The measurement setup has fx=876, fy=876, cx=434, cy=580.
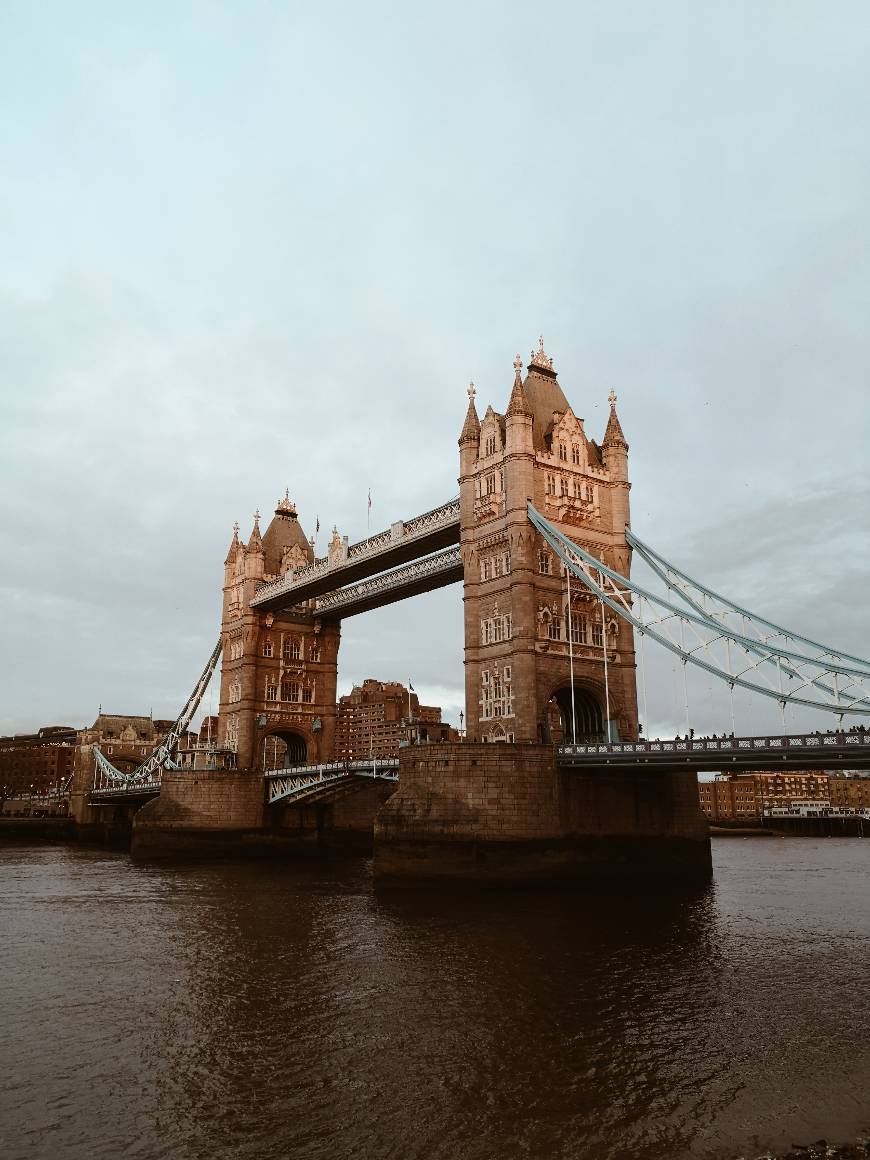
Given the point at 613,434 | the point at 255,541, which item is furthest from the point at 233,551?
the point at 613,434

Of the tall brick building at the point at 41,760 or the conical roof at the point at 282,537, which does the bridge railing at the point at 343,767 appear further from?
the tall brick building at the point at 41,760

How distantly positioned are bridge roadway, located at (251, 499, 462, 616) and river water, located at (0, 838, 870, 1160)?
83.7 feet

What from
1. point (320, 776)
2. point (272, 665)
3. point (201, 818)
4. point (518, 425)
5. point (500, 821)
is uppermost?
point (518, 425)

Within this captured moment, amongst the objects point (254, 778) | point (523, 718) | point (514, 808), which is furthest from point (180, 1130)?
point (254, 778)

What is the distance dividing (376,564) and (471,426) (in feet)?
47.9

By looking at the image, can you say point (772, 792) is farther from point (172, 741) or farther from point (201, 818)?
point (201, 818)

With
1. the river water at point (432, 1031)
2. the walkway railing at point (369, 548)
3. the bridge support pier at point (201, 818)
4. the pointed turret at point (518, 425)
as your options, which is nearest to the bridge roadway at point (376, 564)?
the walkway railing at point (369, 548)

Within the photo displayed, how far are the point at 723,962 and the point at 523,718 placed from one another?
790 inches

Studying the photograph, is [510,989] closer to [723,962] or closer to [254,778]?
[723,962]

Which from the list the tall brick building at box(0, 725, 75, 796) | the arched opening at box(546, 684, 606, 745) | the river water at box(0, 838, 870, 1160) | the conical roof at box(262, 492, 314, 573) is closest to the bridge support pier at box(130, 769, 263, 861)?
the conical roof at box(262, 492, 314, 573)

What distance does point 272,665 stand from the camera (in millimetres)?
73438

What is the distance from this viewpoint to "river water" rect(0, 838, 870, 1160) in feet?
42.7

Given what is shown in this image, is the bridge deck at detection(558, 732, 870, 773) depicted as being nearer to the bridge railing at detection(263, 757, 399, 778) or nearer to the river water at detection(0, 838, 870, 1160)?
the river water at detection(0, 838, 870, 1160)

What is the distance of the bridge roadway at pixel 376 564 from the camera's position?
5539 centimetres
